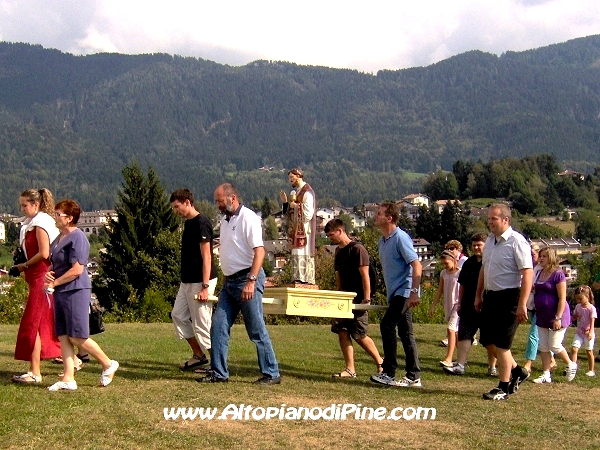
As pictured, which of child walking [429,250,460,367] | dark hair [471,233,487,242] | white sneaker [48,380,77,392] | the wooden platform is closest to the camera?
white sneaker [48,380,77,392]

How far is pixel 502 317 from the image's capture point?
9094mm

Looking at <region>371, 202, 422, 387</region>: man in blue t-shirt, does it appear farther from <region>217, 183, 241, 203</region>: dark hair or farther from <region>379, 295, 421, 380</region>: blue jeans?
<region>217, 183, 241, 203</region>: dark hair

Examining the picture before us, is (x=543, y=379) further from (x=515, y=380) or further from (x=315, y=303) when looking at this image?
(x=315, y=303)

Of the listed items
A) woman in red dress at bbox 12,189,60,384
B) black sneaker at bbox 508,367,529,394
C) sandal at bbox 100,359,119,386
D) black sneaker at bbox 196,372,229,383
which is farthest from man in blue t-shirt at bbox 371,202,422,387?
woman in red dress at bbox 12,189,60,384

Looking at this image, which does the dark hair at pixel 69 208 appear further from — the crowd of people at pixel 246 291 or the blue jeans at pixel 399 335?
the blue jeans at pixel 399 335

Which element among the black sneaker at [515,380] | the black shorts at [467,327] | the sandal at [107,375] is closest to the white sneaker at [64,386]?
the sandal at [107,375]

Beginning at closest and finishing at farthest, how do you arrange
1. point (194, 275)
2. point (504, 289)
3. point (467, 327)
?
point (504, 289), point (194, 275), point (467, 327)

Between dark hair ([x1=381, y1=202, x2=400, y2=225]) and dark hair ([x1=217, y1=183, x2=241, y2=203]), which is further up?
dark hair ([x1=217, y1=183, x2=241, y2=203])

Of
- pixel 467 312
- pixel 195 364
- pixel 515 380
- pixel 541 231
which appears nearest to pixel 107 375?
pixel 195 364

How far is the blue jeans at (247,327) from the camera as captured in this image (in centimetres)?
934

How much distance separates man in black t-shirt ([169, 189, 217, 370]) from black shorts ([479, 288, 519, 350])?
3.20 m

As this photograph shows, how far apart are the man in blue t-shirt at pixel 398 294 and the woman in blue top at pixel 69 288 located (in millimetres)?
3244

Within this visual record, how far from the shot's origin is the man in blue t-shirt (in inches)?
382

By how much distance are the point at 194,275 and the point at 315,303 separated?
4.91 ft
